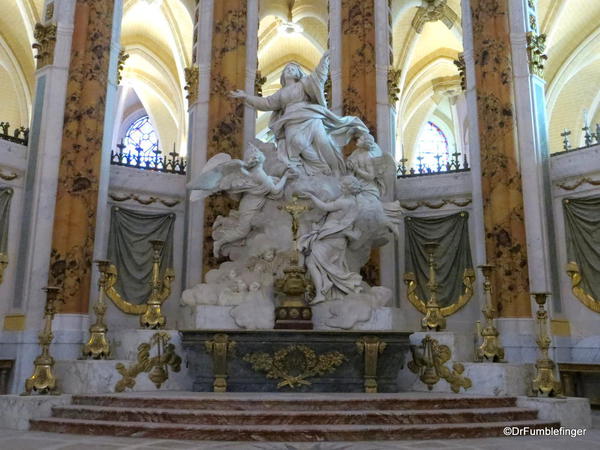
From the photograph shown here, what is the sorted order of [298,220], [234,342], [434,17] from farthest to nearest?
[434,17] → [298,220] → [234,342]

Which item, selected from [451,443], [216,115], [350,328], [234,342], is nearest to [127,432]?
[234,342]

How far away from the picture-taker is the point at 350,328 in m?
8.41

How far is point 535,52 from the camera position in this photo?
11.5 m

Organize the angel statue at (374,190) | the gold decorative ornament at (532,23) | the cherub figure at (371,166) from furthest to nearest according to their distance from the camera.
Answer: the gold decorative ornament at (532,23) → the cherub figure at (371,166) → the angel statue at (374,190)

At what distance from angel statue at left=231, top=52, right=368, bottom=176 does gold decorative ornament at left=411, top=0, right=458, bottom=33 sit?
776 cm

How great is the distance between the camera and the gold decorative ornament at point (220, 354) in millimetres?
7383

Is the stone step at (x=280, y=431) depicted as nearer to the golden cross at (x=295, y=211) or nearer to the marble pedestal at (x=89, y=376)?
the marble pedestal at (x=89, y=376)

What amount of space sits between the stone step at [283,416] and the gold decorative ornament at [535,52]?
7.35 metres

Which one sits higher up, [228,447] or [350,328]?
[350,328]

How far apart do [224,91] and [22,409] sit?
723cm

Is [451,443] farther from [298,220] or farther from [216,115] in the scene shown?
[216,115]

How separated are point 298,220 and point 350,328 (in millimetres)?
1712

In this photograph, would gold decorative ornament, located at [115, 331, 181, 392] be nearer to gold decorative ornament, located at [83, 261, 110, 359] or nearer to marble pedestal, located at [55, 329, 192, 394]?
marble pedestal, located at [55, 329, 192, 394]

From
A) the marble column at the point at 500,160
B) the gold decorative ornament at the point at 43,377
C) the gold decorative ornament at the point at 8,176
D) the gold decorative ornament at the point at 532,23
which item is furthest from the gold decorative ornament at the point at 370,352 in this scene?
the gold decorative ornament at the point at 532,23
